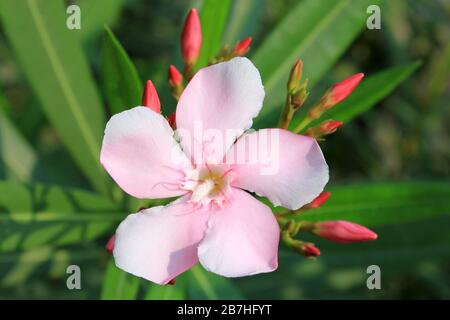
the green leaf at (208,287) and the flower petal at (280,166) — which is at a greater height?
the flower petal at (280,166)

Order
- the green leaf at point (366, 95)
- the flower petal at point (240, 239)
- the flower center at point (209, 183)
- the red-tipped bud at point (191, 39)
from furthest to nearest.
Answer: the green leaf at point (366, 95), the red-tipped bud at point (191, 39), the flower center at point (209, 183), the flower petal at point (240, 239)

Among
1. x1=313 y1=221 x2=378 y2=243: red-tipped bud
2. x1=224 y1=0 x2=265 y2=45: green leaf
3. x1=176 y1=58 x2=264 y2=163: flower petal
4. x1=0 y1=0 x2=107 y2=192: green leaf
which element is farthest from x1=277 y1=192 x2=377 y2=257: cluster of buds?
x1=224 y1=0 x2=265 y2=45: green leaf

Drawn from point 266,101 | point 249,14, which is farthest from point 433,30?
point 266,101

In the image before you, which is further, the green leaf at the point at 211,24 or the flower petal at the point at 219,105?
→ the green leaf at the point at 211,24

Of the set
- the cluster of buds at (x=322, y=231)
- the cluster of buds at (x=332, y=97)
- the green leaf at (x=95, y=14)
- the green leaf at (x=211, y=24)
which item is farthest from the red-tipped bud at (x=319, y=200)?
the green leaf at (x=95, y=14)

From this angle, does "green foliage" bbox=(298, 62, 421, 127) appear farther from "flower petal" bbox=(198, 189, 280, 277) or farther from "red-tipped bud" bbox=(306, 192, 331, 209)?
"flower petal" bbox=(198, 189, 280, 277)

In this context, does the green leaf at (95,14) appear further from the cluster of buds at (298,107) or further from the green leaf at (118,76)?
the cluster of buds at (298,107)
